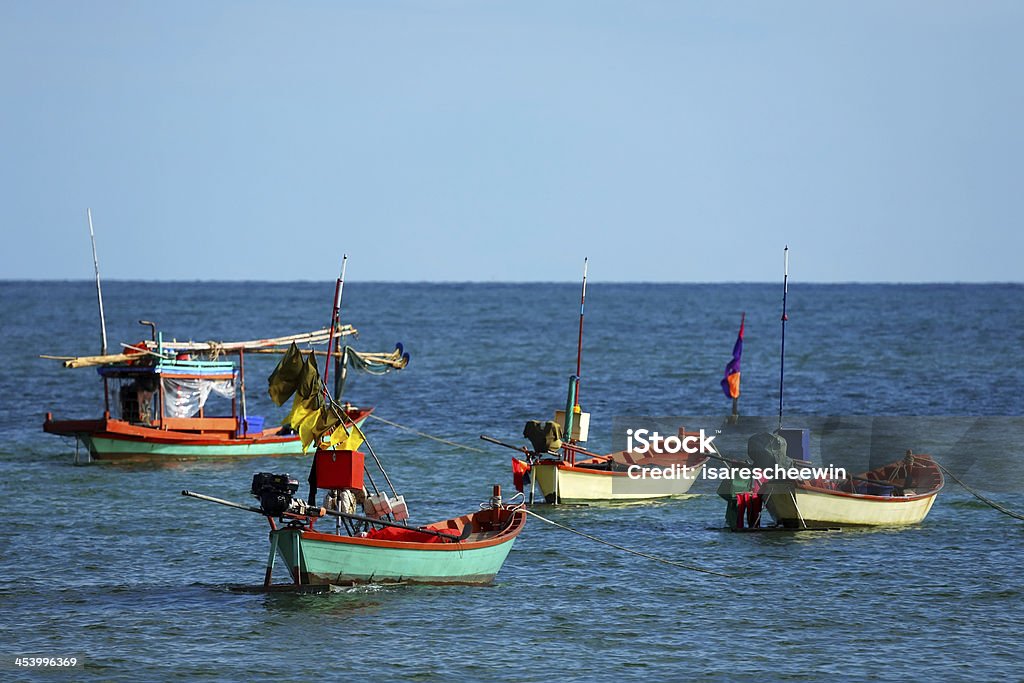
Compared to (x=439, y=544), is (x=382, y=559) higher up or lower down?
lower down

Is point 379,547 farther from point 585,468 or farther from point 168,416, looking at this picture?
point 168,416

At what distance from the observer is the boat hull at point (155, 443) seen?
145 ft

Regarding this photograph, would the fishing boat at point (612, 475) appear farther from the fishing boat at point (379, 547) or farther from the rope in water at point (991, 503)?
the fishing boat at point (379, 547)

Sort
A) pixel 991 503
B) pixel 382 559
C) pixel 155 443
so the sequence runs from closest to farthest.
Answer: pixel 382 559 < pixel 991 503 < pixel 155 443

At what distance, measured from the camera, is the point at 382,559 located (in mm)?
27672

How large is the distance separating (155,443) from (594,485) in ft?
48.5

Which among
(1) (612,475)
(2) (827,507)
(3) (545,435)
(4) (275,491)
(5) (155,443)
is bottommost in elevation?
(5) (155,443)

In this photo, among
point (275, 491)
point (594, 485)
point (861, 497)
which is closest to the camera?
point (275, 491)

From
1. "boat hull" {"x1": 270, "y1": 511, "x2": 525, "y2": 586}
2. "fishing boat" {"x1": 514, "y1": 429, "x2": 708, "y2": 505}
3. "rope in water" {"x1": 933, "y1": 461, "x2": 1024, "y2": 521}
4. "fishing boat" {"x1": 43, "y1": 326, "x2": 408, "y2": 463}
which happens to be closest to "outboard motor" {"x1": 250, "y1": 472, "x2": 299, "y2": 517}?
"boat hull" {"x1": 270, "y1": 511, "x2": 525, "y2": 586}

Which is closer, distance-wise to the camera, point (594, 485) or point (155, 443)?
point (594, 485)

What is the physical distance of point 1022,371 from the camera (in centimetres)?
8900

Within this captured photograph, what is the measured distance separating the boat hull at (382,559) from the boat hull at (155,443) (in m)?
15.3
